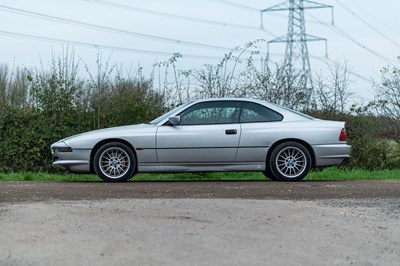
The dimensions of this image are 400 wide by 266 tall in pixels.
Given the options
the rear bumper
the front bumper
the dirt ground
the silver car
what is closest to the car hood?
the silver car

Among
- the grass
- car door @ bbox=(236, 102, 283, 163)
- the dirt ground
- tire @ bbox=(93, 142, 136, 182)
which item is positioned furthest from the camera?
the grass

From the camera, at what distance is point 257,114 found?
13875mm

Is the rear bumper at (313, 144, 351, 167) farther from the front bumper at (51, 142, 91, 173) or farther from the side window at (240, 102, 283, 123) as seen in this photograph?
A: the front bumper at (51, 142, 91, 173)

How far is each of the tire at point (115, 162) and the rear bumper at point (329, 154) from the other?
128 inches

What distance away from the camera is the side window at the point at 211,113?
13.7m

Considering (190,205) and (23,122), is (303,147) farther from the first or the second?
(23,122)

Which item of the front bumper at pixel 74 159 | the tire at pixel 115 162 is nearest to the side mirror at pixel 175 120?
the tire at pixel 115 162

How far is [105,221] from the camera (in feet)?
26.2

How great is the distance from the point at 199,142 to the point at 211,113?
0.62 metres

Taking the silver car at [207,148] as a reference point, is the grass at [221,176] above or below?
below

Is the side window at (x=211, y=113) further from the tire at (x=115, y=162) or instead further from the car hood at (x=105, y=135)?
the tire at (x=115, y=162)

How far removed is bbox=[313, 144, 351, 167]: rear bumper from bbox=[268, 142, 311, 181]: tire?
7.2 inches

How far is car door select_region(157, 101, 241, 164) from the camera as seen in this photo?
1348 centimetres

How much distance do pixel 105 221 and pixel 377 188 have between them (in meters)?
5.54
